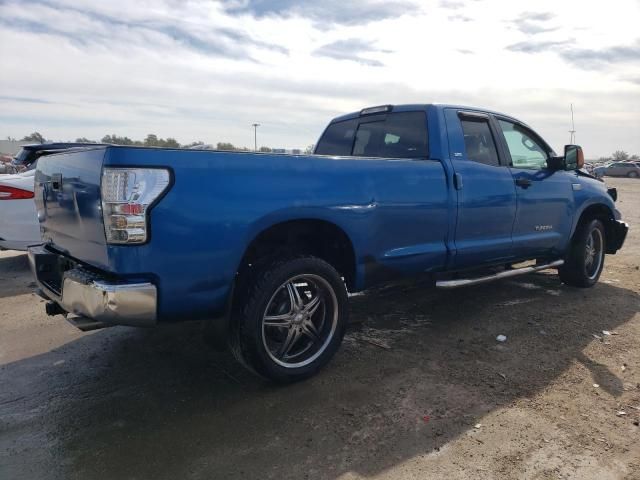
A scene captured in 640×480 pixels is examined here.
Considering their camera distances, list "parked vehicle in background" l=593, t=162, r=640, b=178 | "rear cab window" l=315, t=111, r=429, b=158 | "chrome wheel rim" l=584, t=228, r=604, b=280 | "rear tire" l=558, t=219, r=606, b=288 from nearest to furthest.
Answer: "rear cab window" l=315, t=111, r=429, b=158
"rear tire" l=558, t=219, r=606, b=288
"chrome wheel rim" l=584, t=228, r=604, b=280
"parked vehicle in background" l=593, t=162, r=640, b=178

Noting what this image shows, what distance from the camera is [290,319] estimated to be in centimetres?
335

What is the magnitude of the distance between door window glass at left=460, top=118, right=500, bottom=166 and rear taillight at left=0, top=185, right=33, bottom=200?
5.31m

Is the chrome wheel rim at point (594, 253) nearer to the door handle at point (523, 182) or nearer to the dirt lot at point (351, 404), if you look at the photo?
the dirt lot at point (351, 404)

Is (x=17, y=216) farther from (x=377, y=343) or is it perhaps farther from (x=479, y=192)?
(x=479, y=192)

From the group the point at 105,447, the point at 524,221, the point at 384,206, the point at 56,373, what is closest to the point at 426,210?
the point at 384,206

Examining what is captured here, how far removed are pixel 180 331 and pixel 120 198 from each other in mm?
2137

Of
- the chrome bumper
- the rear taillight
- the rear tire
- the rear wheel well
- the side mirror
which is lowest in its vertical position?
the rear tire

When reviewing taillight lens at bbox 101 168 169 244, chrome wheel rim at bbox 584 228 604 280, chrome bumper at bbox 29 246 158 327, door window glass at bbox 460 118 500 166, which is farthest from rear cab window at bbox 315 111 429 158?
chrome wheel rim at bbox 584 228 604 280

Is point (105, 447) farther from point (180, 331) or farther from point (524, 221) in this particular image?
point (524, 221)

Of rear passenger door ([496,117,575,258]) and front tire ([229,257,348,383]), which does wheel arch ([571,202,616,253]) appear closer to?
rear passenger door ([496,117,575,258])

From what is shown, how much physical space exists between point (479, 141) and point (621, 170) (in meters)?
48.1

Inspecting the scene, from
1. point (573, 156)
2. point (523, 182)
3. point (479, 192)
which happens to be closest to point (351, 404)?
point (479, 192)

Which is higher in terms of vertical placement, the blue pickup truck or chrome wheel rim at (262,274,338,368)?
the blue pickup truck

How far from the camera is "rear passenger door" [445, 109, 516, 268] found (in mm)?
4273
